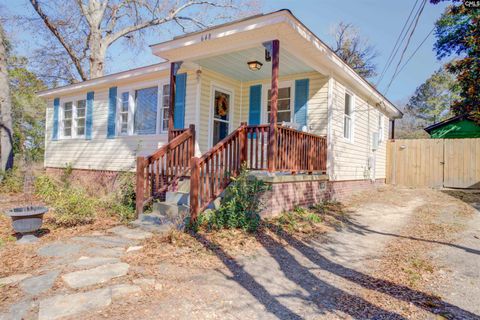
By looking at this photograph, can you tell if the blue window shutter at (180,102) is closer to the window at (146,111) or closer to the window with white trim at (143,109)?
the window with white trim at (143,109)

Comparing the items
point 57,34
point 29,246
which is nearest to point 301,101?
point 29,246

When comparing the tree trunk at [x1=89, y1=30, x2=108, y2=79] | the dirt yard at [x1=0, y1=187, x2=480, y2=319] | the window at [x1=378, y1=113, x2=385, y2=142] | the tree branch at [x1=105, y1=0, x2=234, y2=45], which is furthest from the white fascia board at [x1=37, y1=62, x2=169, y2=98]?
the window at [x1=378, y1=113, x2=385, y2=142]

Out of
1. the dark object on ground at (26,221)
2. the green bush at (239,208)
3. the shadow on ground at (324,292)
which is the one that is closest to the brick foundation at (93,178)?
the dark object on ground at (26,221)

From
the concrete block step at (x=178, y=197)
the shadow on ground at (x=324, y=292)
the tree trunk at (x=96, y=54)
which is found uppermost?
the tree trunk at (x=96, y=54)

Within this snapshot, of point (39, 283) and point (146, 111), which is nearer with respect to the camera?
point (39, 283)

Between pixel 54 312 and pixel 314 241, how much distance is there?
→ 11.7 feet

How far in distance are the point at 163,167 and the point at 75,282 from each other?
3501 millimetres

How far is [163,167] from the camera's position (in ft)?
20.9

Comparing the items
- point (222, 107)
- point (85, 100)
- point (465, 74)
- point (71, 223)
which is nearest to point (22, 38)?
point (85, 100)

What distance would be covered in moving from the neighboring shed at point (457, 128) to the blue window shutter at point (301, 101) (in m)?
11.3

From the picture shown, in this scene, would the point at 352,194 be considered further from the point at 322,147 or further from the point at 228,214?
the point at 228,214

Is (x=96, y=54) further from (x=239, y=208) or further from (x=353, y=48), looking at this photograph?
(x=353, y=48)

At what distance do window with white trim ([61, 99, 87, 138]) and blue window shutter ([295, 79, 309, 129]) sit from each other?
25.4 feet

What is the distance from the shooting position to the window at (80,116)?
1123 centimetres
